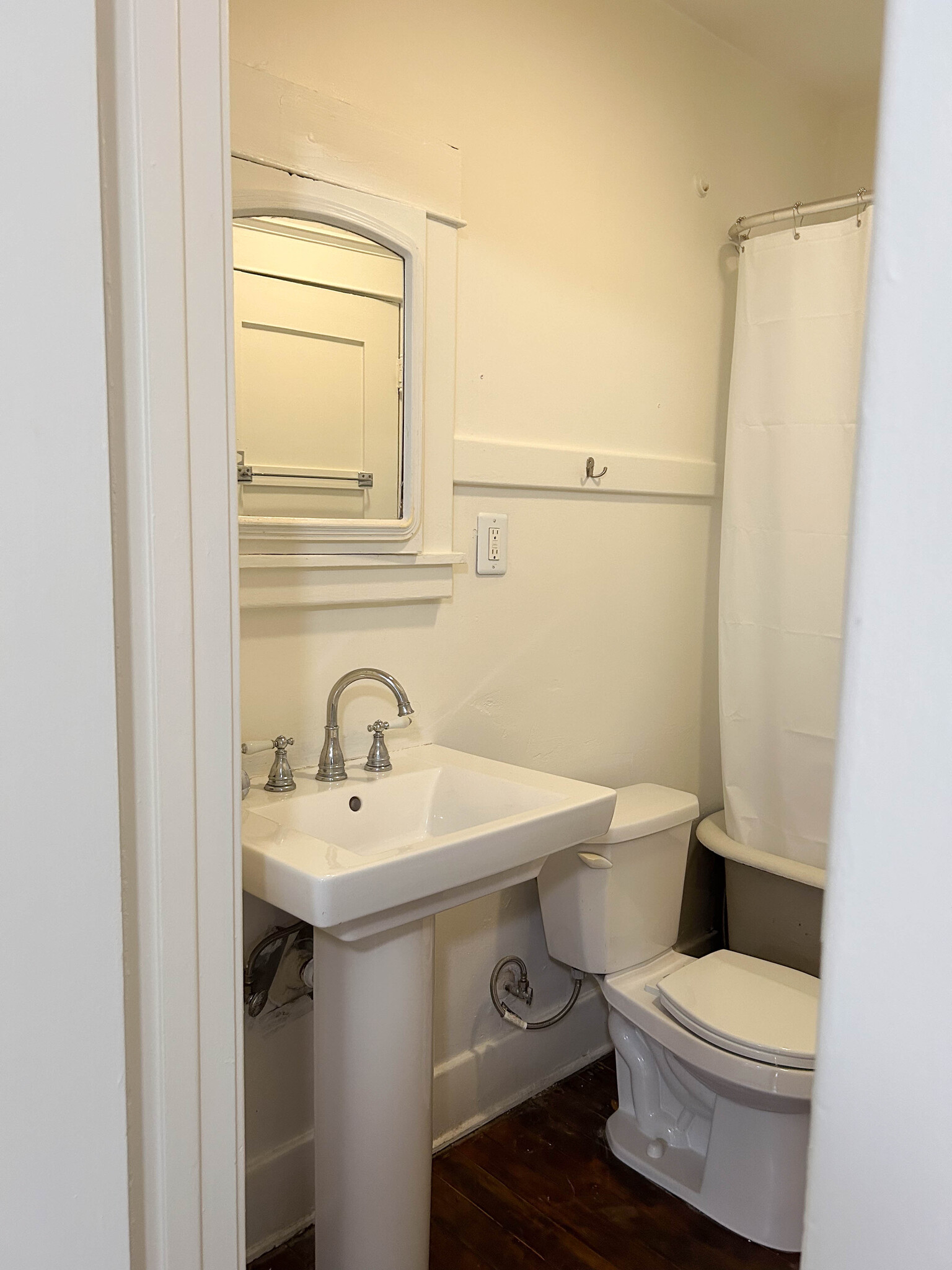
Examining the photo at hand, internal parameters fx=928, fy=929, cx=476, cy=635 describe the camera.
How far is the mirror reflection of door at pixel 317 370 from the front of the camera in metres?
1.46

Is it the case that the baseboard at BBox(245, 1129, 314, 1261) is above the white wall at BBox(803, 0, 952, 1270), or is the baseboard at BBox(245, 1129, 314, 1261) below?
below

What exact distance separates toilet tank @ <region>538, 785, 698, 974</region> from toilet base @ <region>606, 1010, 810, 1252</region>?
16 centimetres

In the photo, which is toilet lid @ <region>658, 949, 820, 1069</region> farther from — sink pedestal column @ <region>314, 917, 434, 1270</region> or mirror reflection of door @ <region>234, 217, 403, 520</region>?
mirror reflection of door @ <region>234, 217, 403, 520</region>

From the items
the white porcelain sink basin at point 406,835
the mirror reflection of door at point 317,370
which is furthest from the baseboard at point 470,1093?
the mirror reflection of door at point 317,370

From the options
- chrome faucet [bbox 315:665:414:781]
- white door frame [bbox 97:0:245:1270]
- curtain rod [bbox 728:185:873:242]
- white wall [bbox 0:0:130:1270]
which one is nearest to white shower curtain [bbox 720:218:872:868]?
curtain rod [bbox 728:185:873:242]

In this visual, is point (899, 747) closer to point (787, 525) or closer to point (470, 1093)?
point (470, 1093)

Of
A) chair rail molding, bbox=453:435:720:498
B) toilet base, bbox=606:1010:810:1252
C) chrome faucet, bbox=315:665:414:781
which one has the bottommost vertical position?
toilet base, bbox=606:1010:810:1252

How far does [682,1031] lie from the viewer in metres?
1.73

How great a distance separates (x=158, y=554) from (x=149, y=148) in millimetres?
364

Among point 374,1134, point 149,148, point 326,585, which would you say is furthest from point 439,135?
point 374,1134

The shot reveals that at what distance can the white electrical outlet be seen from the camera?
6.05 feet

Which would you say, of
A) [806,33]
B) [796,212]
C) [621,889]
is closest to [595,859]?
[621,889]

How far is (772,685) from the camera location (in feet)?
7.31

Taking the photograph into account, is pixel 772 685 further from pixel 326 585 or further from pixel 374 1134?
pixel 374 1134
